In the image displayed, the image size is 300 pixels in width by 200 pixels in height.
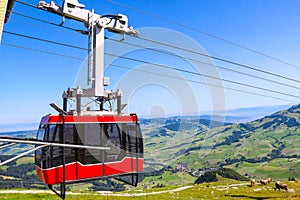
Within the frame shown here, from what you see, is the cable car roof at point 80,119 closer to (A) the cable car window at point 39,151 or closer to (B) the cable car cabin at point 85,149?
(B) the cable car cabin at point 85,149

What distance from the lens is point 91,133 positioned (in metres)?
9.78

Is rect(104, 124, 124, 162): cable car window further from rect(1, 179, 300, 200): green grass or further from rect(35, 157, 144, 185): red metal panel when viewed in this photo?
rect(1, 179, 300, 200): green grass

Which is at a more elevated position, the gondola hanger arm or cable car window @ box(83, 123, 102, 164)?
the gondola hanger arm

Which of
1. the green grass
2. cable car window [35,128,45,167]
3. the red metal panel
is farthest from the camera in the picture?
the green grass

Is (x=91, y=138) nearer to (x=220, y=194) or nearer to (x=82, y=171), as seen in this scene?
(x=82, y=171)

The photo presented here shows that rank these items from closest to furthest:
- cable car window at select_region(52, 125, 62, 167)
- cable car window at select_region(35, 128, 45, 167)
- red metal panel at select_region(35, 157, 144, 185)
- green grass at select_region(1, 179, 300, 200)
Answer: cable car window at select_region(52, 125, 62, 167) < red metal panel at select_region(35, 157, 144, 185) < cable car window at select_region(35, 128, 45, 167) < green grass at select_region(1, 179, 300, 200)

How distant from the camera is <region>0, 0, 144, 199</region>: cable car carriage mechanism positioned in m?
9.57

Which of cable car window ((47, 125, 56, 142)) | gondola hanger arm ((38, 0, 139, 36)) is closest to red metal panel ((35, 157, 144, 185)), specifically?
cable car window ((47, 125, 56, 142))

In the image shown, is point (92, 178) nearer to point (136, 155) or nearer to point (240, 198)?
point (136, 155)

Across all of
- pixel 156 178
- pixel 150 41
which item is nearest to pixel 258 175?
pixel 156 178

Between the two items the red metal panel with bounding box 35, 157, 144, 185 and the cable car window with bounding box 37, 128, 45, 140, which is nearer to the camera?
the red metal panel with bounding box 35, 157, 144, 185

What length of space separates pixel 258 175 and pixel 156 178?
54.6m

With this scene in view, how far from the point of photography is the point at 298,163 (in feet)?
564

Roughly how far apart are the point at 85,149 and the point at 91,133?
0.70 metres
